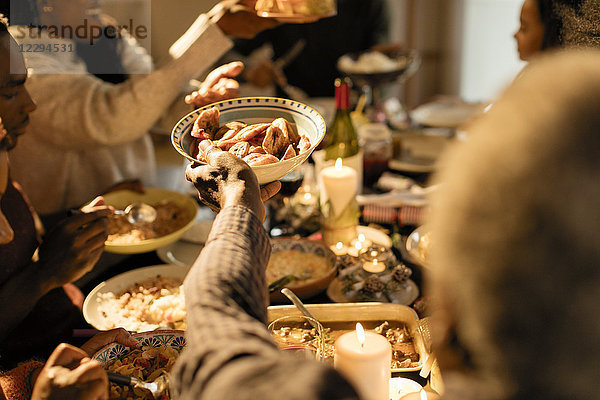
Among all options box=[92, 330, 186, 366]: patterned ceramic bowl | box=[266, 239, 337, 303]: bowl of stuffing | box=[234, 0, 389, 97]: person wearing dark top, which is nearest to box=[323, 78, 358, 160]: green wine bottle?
box=[266, 239, 337, 303]: bowl of stuffing

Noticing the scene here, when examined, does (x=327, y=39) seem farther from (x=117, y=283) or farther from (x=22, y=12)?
(x=117, y=283)

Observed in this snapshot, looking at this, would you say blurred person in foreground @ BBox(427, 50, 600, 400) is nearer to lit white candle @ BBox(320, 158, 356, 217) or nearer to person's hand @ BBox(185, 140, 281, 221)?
person's hand @ BBox(185, 140, 281, 221)

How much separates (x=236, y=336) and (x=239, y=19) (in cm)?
131

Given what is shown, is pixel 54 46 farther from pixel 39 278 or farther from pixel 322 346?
pixel 322 346

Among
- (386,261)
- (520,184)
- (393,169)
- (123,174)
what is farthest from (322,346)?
(123,174)

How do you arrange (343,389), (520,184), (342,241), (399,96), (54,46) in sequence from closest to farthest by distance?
(520,184)
(343,389)
(342,241)
(54,46)
(399,96)

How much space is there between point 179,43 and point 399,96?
3510 mm

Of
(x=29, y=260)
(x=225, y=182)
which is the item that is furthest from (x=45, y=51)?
(x=225, y=182)

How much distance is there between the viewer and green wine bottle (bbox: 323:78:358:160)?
1800 mm

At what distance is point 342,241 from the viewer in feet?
5.10

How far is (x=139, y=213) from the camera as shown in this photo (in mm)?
1618

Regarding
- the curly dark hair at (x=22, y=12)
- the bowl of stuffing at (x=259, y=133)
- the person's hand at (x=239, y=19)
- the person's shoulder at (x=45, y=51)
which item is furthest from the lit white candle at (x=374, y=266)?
the curly dark hair at (x=22, y=12)

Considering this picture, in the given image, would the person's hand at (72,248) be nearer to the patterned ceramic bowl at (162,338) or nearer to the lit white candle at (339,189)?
the patterned ceramic bowl at (162,338)

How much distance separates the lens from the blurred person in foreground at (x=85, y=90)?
1.76m
